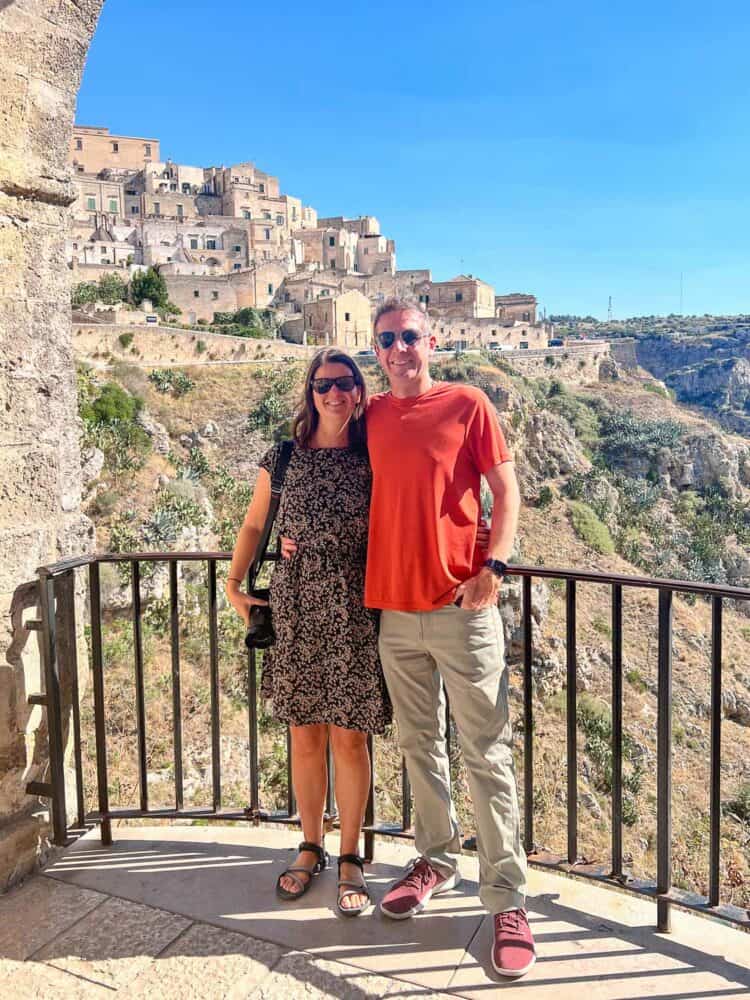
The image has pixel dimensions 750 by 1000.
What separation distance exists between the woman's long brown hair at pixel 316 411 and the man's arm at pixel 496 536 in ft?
1.43

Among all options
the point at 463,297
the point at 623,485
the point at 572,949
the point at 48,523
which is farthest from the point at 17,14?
the point at 463,297

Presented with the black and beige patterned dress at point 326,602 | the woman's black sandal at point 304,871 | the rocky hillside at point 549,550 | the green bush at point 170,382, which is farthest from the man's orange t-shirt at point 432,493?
the green bush at point 170,382

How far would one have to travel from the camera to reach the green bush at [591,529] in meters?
29.2

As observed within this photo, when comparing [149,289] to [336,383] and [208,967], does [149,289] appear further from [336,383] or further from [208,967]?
[208,967]

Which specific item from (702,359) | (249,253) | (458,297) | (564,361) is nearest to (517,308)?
(458,297)

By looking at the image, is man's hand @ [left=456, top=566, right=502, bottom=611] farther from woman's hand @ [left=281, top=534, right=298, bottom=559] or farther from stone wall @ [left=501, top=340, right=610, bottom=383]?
stone wall @ [left=501, top=340, right=610, bottom=383]

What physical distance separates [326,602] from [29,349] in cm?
132

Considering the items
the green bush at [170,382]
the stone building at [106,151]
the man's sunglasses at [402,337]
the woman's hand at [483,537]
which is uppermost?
the stone building at [106,151]

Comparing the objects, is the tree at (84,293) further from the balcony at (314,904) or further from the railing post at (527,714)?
the railing post at (527,714)

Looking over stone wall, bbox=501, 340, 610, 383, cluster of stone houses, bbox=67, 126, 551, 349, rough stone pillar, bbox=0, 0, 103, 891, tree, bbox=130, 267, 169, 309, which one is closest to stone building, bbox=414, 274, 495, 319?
cluster of stone houses, bbox=67, 126, 551, 349

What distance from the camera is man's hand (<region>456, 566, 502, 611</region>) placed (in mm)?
2100

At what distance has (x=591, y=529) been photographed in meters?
29.8

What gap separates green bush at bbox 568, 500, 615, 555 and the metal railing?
27.3 m

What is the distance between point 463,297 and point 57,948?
59650 mm
